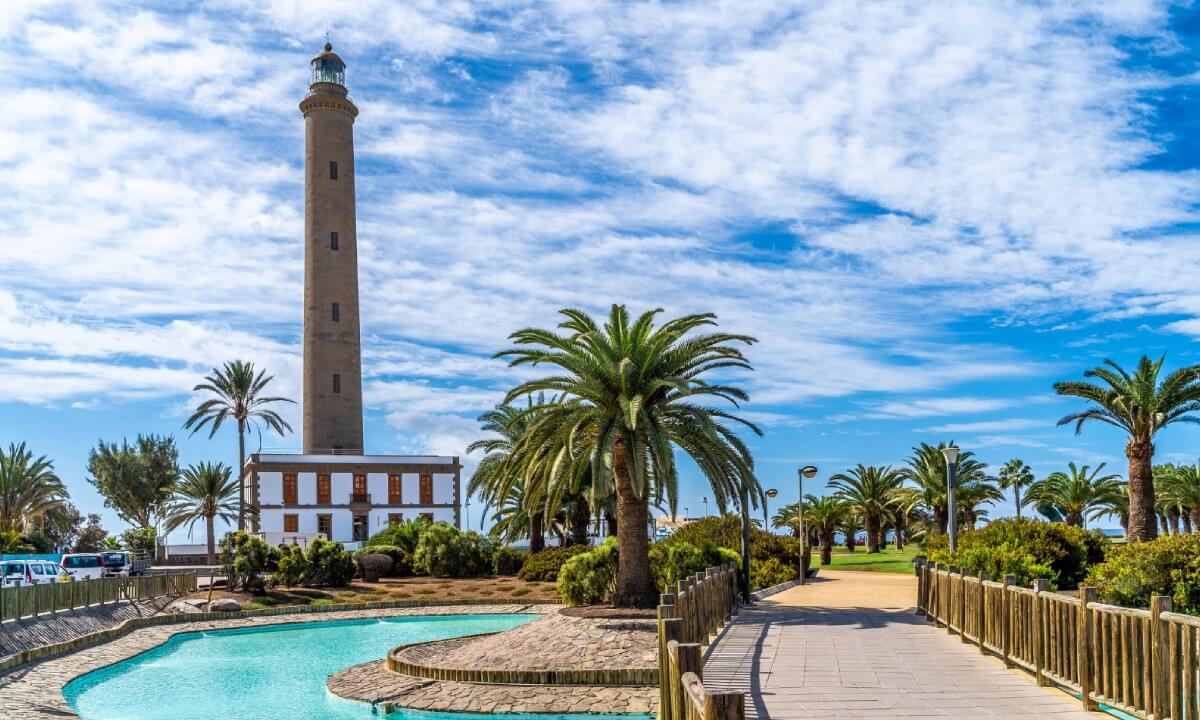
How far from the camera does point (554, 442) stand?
23.9 m

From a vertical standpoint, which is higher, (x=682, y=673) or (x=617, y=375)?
(x=617, y=375)

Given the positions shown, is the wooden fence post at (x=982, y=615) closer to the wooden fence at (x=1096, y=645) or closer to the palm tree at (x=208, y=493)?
the wooden fence at (x=1096, y=645)

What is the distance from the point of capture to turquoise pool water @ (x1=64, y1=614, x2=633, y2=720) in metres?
18.8

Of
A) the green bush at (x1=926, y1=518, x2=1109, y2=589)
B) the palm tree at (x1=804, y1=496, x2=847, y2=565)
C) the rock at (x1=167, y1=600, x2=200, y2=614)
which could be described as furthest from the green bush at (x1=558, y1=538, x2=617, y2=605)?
the palm tree at (x1=804, y1=496, x2=847, y2=565)

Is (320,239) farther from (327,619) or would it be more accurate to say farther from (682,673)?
(682,673)

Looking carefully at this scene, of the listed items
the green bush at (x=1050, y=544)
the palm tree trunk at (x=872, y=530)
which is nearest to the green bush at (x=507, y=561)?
the green bush at (x=1050, y=544)

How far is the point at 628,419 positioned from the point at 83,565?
29.2 meters

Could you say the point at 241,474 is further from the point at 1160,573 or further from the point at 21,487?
the point at 1160,573

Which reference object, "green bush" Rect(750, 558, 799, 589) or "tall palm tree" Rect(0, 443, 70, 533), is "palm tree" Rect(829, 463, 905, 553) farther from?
"tall palm tree" Rect(0, 443, 70, 533)

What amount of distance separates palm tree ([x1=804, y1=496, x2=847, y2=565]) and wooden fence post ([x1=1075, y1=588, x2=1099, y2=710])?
1680 inches

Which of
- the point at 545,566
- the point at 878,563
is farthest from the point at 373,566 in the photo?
the point at 878,563

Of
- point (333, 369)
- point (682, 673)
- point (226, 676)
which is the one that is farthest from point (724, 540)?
point (333, 369)

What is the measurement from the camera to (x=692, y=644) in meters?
7.97

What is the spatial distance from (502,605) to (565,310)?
16695 mm
